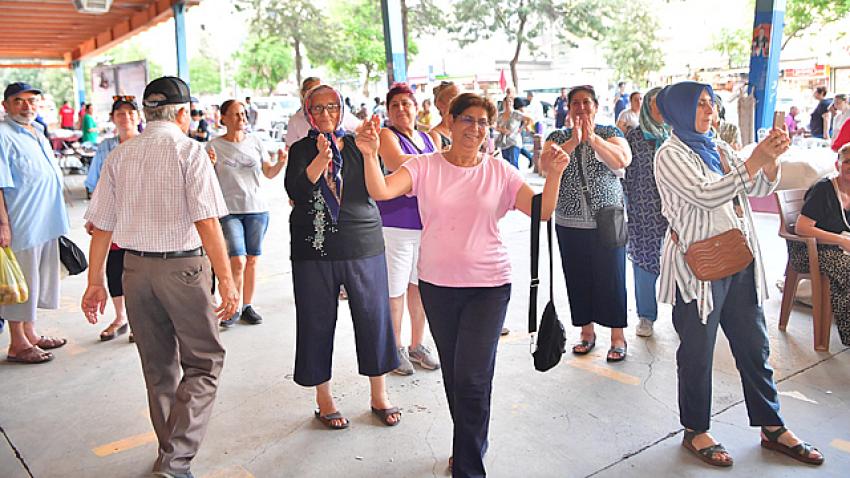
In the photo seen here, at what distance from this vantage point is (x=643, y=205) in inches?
187

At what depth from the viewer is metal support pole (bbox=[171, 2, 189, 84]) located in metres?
14.7

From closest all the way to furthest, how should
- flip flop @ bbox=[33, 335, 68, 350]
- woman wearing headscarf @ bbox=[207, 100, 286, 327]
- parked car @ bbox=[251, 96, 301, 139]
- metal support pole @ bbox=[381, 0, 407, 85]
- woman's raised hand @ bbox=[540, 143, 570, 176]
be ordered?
1. woman's raised hand @ bbox=[540, 143, 570, 176]
2. flip flop @ bbox=[33, 335, 68, 350]
3. woman wearing headscarf @ bbox=[207, 100, 286, 327]
4. metal support pole @ bbox=[381, 0, 407, 85]
5. parked car @ bbox=[251, 96, 301, 139]

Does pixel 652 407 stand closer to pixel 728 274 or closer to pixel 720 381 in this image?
pixel 720 381

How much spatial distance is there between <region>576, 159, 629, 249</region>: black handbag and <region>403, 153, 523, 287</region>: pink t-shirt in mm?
1309

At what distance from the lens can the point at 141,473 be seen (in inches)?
129

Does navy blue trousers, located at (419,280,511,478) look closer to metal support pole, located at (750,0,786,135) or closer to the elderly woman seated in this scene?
the elderly woman seated

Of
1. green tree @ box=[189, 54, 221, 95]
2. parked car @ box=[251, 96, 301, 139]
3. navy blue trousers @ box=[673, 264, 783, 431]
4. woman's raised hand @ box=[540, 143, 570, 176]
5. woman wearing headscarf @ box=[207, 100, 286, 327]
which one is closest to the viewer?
woman's raised hand @ box=[540, 143, 570, 176]

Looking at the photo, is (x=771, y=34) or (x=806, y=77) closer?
(x=771, y=34)

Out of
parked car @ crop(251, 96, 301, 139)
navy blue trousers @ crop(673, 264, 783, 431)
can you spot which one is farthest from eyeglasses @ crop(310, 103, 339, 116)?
parked car @ crop(251, 96, 301, 139)

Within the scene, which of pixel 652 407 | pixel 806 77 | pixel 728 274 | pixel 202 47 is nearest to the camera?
pixel 728 274

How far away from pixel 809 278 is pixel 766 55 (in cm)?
515

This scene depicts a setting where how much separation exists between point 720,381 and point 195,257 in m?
2.91

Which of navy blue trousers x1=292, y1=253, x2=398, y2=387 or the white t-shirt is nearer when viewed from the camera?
navy blue trousers x1=292, y1=253, x2=398, y2=387

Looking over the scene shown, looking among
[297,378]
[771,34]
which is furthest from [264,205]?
[771,34]
